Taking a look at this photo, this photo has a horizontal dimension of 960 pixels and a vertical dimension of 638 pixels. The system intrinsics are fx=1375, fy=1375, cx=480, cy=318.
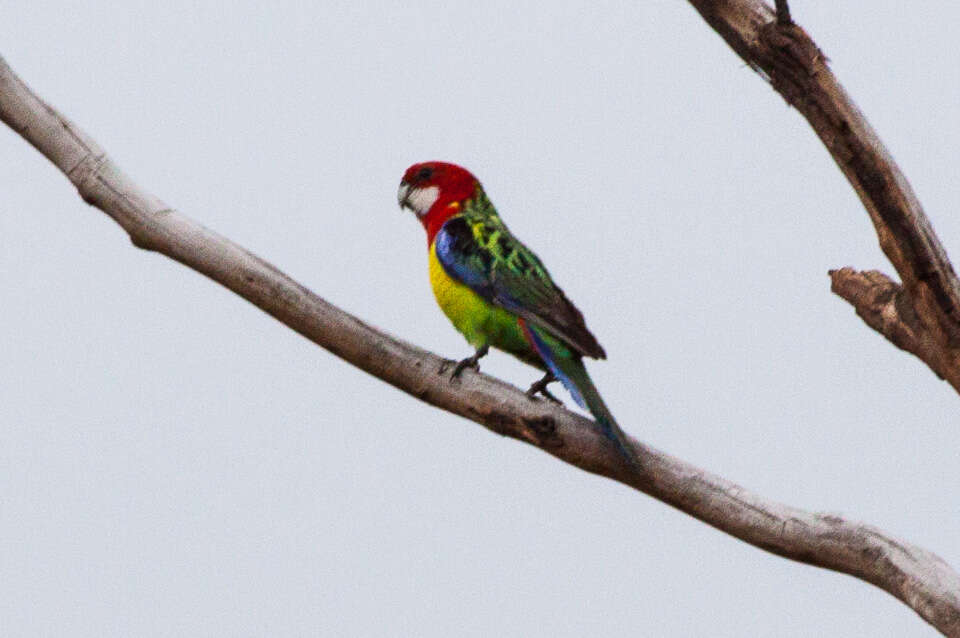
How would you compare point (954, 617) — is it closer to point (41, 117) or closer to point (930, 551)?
point (930, 551)

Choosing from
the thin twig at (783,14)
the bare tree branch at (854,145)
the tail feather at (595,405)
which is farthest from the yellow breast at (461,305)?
the thin twig at (783,14)

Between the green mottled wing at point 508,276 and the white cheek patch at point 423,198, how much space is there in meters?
0.25

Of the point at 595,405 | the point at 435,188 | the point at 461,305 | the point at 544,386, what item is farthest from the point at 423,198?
the point at 595,405

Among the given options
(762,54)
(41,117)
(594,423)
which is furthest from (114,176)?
(762,54)

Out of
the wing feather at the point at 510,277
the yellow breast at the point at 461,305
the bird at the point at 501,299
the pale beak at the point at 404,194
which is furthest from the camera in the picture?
the pale beak at the point at 404,194

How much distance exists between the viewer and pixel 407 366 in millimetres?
5371

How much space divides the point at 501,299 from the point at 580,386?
590 millimetres

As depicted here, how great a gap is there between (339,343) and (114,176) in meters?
1.10

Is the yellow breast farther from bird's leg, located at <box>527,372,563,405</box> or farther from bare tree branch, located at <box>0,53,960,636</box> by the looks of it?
bare tree branch, located at <box>0,53,960,636</box>

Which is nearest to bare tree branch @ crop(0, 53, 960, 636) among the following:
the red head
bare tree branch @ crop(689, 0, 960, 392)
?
bare tree branch @ crop(689, 0, 960, 392)

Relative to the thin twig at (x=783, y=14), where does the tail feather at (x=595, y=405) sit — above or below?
below

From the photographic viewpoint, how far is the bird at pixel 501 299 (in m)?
5.66

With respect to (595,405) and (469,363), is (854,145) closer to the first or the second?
(595,405)

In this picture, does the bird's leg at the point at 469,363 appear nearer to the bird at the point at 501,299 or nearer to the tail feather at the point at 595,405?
the bird at the point at 501,299
